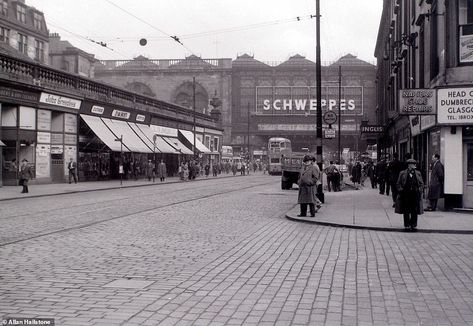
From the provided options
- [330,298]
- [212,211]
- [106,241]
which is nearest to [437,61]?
[212,211]

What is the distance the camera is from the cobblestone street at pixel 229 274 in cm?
564

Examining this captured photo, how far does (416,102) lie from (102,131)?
24370 mm

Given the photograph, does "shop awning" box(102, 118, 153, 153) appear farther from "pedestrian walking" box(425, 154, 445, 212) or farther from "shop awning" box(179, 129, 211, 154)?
"pedestrian walking" box(425, 154, 445, 212)

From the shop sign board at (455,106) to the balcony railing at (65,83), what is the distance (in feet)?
67.6

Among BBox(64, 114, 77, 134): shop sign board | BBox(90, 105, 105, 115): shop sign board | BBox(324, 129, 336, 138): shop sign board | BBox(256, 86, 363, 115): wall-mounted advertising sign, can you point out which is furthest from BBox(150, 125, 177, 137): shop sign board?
BBox(256, 86, 363, 115): wall-mounted advertising sign

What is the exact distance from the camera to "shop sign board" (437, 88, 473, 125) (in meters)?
16.3

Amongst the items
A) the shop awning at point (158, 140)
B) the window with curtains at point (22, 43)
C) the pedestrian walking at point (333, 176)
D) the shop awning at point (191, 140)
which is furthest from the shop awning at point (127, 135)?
the window with curtains at point (22, 43)

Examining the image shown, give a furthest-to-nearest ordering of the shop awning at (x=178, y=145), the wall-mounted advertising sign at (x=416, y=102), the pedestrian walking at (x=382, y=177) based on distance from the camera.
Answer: the shop awning at (x=178, y=145)
the pedestrian walking at (x=382, y=177)
the wall-mounted advertising sign at (x=416, y=102)

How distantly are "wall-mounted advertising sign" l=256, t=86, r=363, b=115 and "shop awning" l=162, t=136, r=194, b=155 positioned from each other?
3192 centimetres

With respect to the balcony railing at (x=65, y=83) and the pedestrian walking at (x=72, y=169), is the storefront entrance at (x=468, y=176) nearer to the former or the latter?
the balcony railing at (x=65, y=83)

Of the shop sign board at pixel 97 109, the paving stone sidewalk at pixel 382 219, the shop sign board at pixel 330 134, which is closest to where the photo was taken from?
the paving stone sidewalk at pixel 382 219

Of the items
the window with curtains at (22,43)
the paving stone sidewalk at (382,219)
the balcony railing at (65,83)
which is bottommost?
the paving stone sidewalk at (382,219)

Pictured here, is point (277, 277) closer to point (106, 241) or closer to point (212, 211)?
point (106, 241)

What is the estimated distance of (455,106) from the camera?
16.4 m
